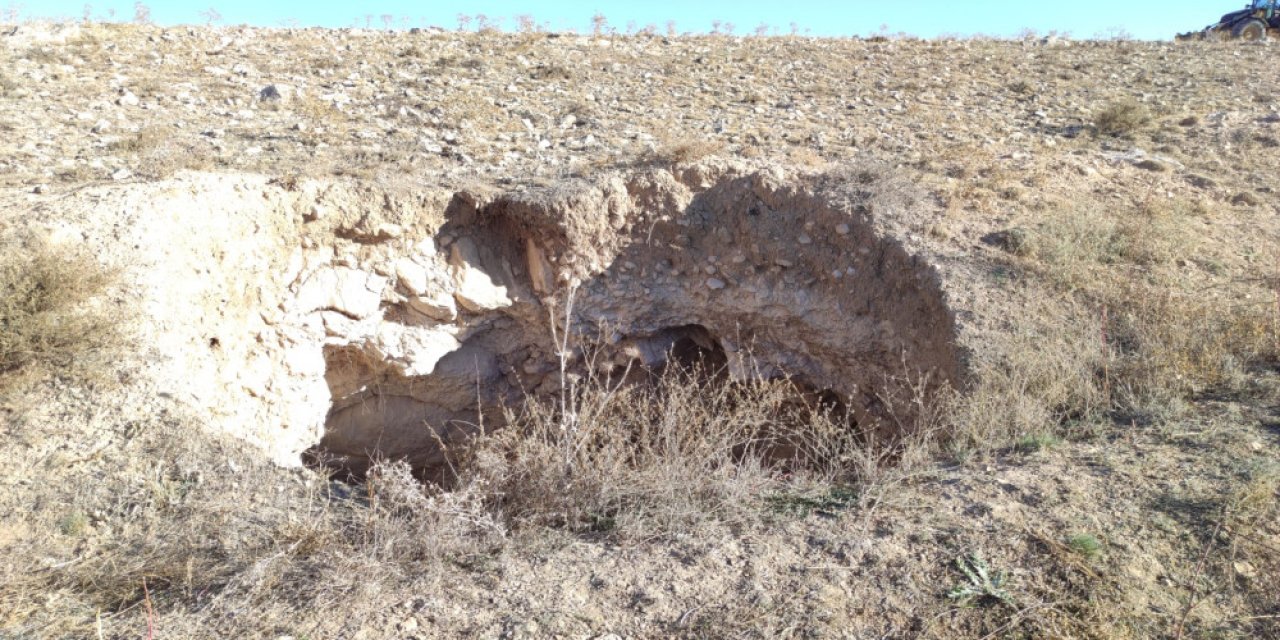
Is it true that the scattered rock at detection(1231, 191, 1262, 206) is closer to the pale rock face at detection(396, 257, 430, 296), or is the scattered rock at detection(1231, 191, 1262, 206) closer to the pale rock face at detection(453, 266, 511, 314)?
the pale rock face at detection(453, 266, 511, 314)

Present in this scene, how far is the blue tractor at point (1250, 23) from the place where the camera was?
13.1 metres

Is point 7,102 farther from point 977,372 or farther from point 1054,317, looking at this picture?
point 1054,317

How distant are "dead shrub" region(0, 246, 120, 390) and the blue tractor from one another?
1578 cm

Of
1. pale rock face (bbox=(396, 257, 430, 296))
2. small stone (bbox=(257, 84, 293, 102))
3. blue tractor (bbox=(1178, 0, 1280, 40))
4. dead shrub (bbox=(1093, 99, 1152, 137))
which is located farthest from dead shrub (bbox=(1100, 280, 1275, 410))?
blue tractor (bbox=(1178, 0, 1280, 40))

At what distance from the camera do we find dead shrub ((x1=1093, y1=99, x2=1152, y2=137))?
735 centimetres

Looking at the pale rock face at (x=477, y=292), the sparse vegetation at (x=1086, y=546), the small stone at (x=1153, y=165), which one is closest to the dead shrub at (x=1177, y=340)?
the sparse vegetation at (x=1086, y=546)

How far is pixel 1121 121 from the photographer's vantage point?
24.2 ft

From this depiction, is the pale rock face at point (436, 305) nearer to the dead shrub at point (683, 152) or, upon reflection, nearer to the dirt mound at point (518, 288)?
the dirt mound at point (518, 288)

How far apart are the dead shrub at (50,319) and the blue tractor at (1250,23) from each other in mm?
15784

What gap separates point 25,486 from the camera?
3.12 meters

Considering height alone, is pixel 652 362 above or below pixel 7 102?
below

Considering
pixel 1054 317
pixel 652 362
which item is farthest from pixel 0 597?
pixel 1054 317

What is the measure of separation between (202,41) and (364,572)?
759 centimetres

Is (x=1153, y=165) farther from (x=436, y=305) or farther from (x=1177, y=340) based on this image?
(x=436, y=305)
